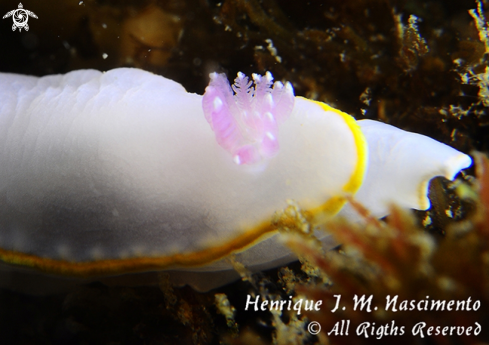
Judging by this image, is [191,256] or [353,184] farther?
[191,256]

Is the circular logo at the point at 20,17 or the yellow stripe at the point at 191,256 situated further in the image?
the circular logo at the point at 20,17

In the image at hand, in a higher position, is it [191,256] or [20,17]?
[20,17]

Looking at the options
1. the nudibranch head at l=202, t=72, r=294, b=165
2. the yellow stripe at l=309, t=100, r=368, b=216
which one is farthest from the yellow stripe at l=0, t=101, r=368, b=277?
the nudibranch head at l=202, t=72, r=294, b=165

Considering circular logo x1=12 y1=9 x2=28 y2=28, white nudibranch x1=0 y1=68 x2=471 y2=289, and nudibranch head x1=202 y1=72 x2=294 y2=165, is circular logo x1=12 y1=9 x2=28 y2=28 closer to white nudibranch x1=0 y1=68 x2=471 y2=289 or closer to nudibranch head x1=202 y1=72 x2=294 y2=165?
white nudibranch x1=0 y1=68 x2=471 y2=289

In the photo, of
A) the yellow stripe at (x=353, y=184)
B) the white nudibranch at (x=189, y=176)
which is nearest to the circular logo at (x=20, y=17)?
the white nudibranch at (x=189, y=176)

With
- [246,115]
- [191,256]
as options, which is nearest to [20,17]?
[246,115]

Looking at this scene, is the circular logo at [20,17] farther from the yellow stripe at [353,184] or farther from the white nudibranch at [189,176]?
the yellow stripe at [353,184]

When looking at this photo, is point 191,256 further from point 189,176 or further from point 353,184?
point 353,184
